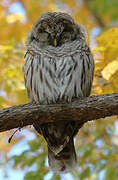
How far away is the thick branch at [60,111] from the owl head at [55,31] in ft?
2.74

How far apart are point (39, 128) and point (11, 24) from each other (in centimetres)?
492

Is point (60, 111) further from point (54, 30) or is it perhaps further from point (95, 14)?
point (95, 14)

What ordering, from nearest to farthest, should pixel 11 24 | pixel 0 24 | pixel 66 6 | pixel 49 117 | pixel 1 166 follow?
pixel 49 117
pixel 1 166
pixel 0 24
pixel 11 24
pixel 66 6

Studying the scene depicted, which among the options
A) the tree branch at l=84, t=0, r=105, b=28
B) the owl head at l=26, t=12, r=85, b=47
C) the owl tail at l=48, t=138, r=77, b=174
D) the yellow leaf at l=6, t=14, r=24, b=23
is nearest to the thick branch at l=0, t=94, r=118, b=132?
the owl tail at l=48, t=138, r=77, b=174

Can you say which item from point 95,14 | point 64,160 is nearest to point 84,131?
point 64,160

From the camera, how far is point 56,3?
9.28 metres

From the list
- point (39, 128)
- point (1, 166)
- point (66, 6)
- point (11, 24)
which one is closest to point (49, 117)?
point (39, 128)

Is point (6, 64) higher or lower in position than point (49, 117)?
higher

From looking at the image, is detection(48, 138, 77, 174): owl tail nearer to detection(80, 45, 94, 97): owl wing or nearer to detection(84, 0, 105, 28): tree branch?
detection(80, 45, 94, 97): owl wing

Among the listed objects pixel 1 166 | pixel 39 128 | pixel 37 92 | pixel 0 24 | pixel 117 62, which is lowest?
pixel 1 166

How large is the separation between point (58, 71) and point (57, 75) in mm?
44

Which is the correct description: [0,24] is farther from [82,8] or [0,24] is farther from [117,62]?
[117,62]

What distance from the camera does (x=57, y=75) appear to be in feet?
12.6

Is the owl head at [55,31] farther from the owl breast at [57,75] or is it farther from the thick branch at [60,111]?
the thick branch at [60,111]
